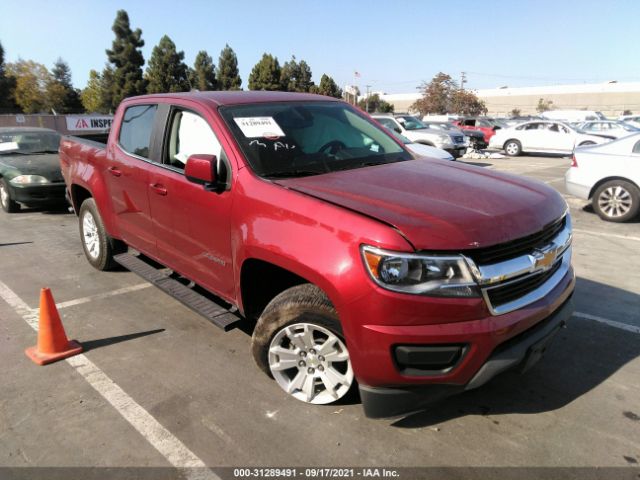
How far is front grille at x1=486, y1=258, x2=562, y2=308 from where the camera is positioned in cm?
235

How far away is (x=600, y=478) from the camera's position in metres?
2.36

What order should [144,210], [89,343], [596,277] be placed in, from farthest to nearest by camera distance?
A: [596,277], [144,210], [89,343]

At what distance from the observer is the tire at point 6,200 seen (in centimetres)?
866

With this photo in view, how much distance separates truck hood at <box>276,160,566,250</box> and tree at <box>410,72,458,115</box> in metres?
58.4

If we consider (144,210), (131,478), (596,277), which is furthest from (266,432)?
(596,277)

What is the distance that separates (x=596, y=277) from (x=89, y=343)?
16.6 feet

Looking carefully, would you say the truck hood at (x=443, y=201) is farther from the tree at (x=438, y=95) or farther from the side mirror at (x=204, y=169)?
the tree at (x=438, y=95)

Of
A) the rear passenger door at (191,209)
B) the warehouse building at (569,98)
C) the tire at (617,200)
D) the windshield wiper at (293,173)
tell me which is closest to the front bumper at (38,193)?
the rear passenger door at (191,209)

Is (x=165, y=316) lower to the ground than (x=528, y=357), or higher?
lower

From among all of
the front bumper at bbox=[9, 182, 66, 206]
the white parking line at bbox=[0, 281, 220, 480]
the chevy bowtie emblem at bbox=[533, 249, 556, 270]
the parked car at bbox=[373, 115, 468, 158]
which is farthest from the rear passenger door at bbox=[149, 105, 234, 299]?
the parked car at bbox=[373, 115, 468, 158]

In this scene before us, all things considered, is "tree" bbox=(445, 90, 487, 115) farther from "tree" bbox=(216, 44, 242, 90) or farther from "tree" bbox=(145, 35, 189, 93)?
"tree" bbox=(145, 35, 189, 93)

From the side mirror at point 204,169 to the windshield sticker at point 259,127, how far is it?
340mm

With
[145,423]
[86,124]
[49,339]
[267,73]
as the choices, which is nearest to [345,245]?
[145,423]

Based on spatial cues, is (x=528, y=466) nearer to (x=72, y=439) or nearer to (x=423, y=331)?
(x=423, y=331)
